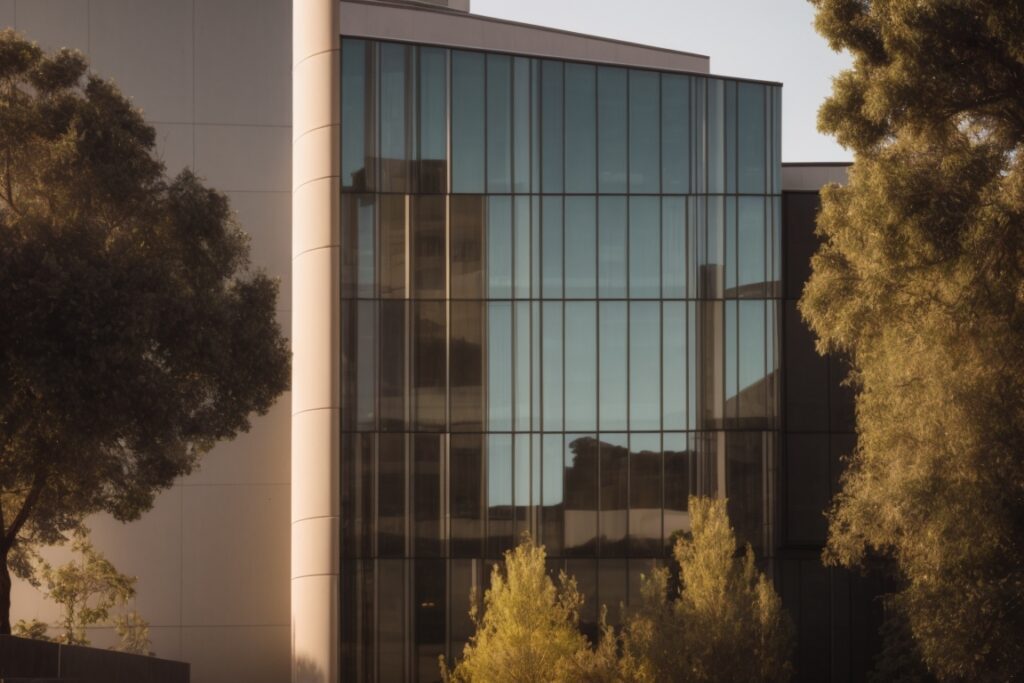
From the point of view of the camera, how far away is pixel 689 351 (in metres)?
36.6

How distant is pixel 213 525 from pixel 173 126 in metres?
10.5

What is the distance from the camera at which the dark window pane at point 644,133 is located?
3684 centimetres

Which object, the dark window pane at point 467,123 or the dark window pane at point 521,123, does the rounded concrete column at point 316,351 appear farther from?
the dark window pane at point 521,123

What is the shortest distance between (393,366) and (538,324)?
357cm

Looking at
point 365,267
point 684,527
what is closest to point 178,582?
point 365,267

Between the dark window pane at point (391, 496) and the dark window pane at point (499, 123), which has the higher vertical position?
the dark window pane at point (499, 123)

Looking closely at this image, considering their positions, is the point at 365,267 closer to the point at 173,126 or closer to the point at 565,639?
the point at 173,126

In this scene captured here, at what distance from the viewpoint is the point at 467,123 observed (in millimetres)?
36688

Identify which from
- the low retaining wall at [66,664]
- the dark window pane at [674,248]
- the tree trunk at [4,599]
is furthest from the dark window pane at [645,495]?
the tree trunk at [4,599]

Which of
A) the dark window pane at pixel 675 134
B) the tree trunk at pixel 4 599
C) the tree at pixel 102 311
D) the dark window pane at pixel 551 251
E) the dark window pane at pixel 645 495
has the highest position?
the dark window pane at pixel 675 134

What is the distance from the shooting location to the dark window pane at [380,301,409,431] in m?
35.9

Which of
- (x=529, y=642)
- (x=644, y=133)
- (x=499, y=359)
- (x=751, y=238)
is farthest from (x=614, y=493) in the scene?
(x=644, y=133)

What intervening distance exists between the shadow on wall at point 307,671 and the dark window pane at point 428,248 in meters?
8.79

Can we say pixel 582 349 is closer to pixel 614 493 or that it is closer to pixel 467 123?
pixel 614 493
